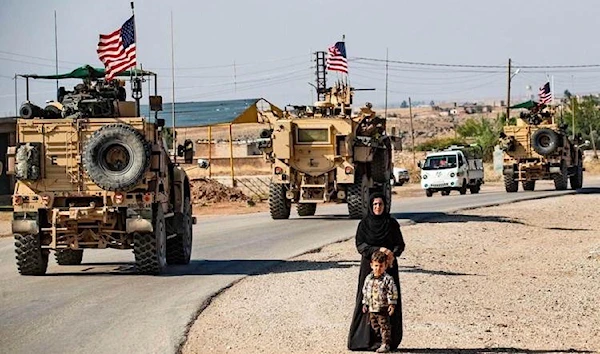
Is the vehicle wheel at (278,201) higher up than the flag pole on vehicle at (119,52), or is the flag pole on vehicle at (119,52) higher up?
the flag pole on vehicle at (119,52)

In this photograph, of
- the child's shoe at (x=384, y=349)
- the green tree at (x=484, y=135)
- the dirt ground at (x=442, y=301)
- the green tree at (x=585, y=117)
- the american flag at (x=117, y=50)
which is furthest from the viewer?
the green tree at (x=585, y=117)

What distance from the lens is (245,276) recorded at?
62.6 ft

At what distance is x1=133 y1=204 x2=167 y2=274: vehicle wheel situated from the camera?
18938 mm

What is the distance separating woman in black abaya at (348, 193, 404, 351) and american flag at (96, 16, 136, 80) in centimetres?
1069

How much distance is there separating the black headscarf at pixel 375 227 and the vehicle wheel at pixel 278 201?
21.3 metres

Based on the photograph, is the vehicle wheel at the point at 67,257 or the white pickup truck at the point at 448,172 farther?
the white pickup truck at the point at 448,172

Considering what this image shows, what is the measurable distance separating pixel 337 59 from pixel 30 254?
70.4ft

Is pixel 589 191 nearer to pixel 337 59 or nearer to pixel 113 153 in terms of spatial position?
pixel 337 59

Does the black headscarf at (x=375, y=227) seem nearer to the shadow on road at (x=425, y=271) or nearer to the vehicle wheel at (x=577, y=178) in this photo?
the shadow on road at (x=425, y=271)

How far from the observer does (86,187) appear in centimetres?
1914

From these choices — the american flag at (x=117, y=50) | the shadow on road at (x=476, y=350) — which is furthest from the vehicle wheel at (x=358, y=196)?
the shadow on road at (x=476, y=350)

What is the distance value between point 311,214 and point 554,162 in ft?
52.4

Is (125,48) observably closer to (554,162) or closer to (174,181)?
(174,181)

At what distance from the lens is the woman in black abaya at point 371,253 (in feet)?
37.8
